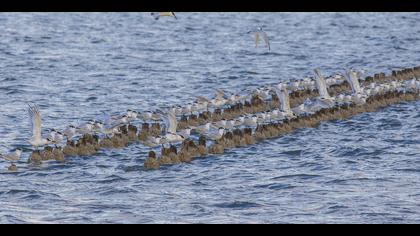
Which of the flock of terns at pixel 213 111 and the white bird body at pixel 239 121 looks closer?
the flock of terns at pixel 213 111

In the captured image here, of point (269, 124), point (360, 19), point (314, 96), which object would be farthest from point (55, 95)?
point (360, 19)

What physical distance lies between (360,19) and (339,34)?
57.1 feet

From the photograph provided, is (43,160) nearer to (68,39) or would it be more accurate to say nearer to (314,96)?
(314,96)

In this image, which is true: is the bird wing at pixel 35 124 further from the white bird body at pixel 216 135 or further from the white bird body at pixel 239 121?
the white bird body at pixel 239 121

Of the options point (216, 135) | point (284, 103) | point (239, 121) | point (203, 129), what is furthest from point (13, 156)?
point (284, 103)

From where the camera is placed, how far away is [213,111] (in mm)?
47531

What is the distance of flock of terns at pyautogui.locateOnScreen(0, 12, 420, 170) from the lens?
39981 mm

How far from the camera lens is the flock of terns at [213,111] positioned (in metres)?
40.0

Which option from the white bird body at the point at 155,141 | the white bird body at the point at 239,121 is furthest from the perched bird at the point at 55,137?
the white bird body at the point at 239,121

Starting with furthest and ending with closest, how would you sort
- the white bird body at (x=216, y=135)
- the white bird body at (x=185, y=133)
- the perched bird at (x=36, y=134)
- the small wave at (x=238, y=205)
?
1. the white bird body at (x=216, y=135)
2. the white bird body at (x=185, y=133)
3. the perched bird at (x=36, y=134)
4. the small wave at (x=238, y=205)

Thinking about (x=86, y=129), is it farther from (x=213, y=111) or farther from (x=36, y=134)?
(x=213, y=111)

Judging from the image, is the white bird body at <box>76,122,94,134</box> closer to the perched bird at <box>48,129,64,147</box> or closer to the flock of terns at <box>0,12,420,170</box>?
the flock of terns at <box>0,12,420,170</box>
